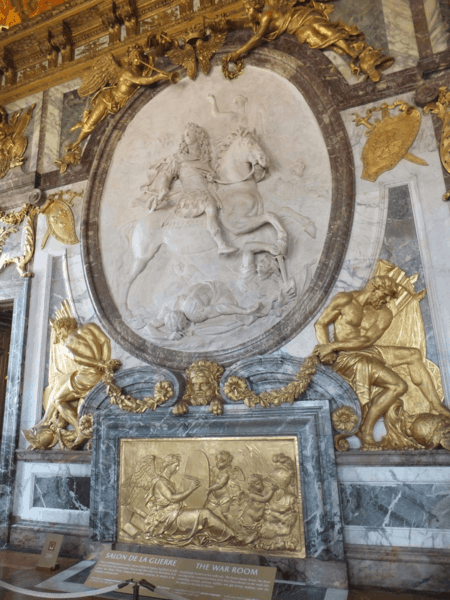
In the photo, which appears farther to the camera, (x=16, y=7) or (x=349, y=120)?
(x=16, y=7)

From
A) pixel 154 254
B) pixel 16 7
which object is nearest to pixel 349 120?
pixel 154 254

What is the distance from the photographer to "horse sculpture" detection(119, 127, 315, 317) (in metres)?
5.22

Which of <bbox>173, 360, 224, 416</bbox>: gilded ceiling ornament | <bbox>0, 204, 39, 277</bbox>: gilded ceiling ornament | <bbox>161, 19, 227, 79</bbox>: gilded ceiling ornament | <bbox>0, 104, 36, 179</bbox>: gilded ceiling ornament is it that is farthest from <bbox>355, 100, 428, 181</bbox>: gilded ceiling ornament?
<bbox>0, 104, 36, 179</bbox>: gilded ceiling ornament

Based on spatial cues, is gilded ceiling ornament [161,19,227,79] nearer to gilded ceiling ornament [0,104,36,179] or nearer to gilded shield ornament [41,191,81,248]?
gilded shield ornament [41,191,81,248]

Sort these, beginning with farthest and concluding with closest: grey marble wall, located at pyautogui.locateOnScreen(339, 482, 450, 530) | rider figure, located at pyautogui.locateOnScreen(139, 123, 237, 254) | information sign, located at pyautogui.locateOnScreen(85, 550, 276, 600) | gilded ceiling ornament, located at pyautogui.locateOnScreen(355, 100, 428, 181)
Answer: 1. rider figure, located at pyautogui.locateOnScreen(139, 123, 237, 254)
2. gilded ceiling ornament, located at pyautogui.locateOnScreen(355, 100, 428, 181)
3. grey marble wall, located at pyautogui.locateOnScreen(339, 482, 450, 530)
4. information sign, located at pyautogui.locateOnScreen(85, 550, 276, 600)

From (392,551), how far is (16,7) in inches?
372

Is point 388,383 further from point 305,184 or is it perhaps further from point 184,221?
point 184,221

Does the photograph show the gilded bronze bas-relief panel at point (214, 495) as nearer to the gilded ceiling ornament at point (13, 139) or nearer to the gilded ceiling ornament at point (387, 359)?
the gilded ceiling ornament at point (387, 359)

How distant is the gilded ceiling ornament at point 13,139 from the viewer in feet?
22.6

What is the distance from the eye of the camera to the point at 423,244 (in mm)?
4371

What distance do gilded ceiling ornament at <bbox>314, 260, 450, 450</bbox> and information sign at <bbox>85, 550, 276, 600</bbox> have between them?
133 centimetres

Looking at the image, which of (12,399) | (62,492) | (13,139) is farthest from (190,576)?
(13,139)

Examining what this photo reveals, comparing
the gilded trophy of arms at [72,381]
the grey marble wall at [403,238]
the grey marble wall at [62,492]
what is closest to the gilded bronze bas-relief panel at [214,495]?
the grey marble wall at [62,492]

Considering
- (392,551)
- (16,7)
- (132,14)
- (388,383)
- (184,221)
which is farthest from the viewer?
(16,7)
